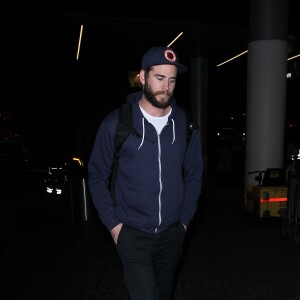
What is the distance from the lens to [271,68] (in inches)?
343

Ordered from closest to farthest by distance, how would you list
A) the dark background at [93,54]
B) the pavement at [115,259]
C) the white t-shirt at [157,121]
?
the white t-shirt at [157,121]
the pavement at [115,259]
the dark background at [93,54]

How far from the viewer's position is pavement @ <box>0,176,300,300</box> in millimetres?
4656

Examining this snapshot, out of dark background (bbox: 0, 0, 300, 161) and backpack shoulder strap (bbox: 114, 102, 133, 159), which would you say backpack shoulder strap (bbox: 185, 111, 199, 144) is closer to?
backpack shoulder strap (bbox: 114, 102, 133, 159)

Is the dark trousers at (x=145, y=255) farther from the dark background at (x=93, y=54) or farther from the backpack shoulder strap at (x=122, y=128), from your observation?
the dark background at (x=93, y=54)

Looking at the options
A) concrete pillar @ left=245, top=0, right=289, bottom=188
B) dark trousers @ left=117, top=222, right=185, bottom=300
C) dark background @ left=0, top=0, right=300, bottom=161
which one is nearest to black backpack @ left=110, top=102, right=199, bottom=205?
dark trousers @ left=117, top=222, right=185, bottom=300

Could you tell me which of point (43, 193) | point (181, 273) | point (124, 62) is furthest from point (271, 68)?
point (124, 62)

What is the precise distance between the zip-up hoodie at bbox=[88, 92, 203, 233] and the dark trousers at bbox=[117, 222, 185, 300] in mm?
66

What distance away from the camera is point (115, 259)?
19.0 ft

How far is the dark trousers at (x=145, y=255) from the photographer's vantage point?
8.47ft

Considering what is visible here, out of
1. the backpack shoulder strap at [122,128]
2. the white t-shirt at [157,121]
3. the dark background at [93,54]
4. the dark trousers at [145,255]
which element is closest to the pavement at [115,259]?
the dark trousers at [145,255]

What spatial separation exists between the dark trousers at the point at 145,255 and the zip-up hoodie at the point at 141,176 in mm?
66

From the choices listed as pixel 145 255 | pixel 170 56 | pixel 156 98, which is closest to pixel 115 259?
pixel 145 255

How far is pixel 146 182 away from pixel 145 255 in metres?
0.52

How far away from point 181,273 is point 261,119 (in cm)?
500
